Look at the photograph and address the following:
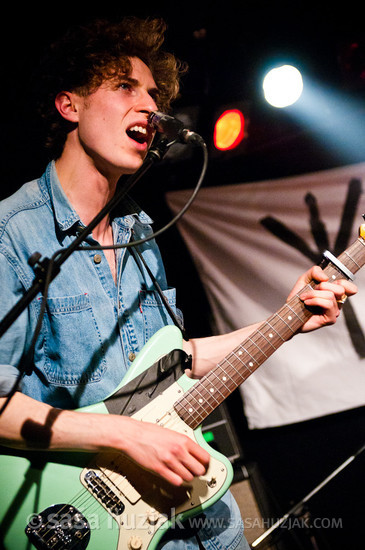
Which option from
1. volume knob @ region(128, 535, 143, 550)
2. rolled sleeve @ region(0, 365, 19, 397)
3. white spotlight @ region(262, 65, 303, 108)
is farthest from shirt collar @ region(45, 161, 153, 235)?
white spotlight @ region(262, 65, 303, 108)

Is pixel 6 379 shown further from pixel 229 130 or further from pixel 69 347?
pixel 229 130

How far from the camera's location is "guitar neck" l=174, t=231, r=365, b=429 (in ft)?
5.02

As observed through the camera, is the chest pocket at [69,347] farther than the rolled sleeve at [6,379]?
Yes

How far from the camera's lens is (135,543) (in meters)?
1.32

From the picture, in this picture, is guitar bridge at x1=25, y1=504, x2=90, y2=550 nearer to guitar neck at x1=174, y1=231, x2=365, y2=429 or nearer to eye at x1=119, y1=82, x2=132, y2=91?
guitar neck at x1=174, y1=231, x2=365, y2=429

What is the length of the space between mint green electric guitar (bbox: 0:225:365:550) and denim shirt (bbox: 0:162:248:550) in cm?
13

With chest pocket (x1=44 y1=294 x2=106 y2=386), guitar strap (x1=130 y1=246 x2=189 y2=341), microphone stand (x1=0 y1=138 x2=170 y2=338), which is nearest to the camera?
microphone stand (x1=0 y1=138 x2=170 y2=338)

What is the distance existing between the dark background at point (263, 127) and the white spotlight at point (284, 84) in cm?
11

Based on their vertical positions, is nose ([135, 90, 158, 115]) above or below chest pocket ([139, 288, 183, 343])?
above

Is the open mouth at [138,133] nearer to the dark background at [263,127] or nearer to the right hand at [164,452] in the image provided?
the dark background at [263,127]

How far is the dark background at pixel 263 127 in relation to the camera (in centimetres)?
259

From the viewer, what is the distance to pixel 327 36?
3.06 m

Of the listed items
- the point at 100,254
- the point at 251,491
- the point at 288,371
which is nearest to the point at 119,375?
the point at 100,254

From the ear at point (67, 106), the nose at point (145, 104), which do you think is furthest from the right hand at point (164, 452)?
the ear at point (67, 106)
